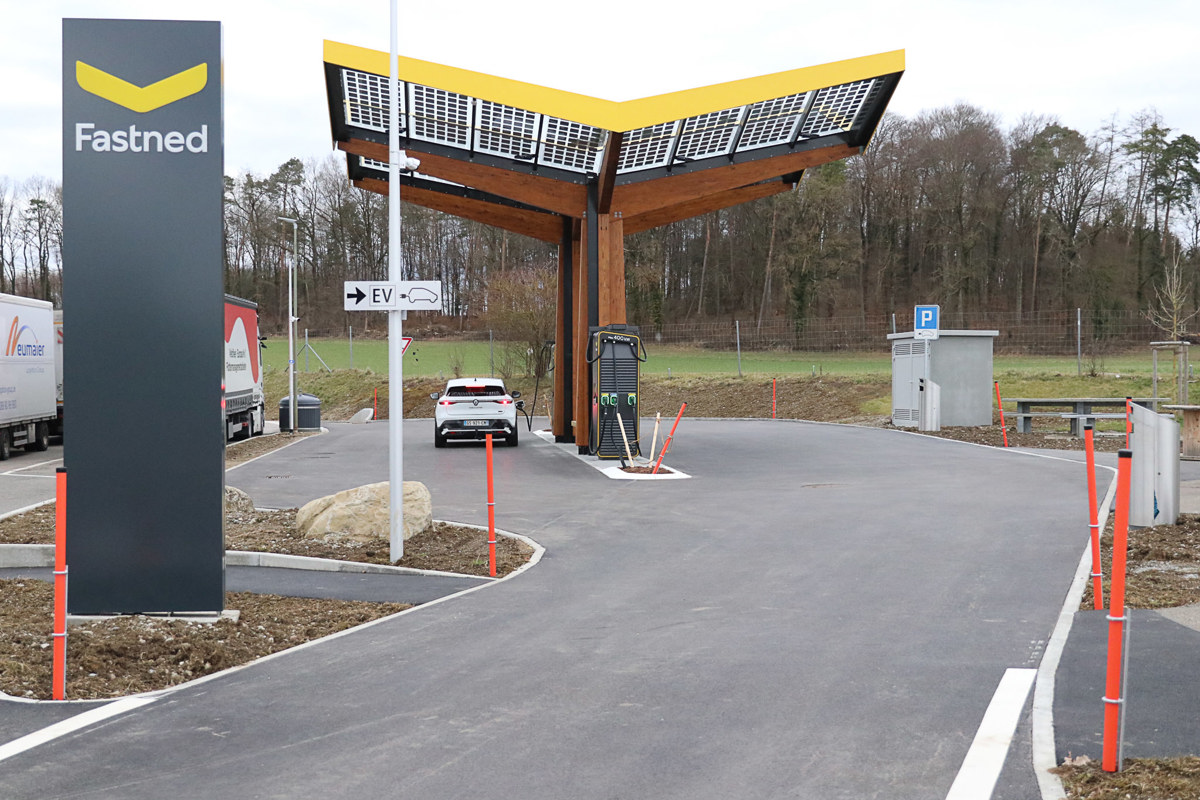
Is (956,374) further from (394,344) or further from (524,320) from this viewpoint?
(524,320)

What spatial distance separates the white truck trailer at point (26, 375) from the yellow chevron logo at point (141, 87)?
1885 centimetres

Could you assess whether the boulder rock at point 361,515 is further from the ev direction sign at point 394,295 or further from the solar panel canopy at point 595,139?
the solar panel canopy at point 595,139

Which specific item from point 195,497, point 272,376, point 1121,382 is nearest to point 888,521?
point 195,497

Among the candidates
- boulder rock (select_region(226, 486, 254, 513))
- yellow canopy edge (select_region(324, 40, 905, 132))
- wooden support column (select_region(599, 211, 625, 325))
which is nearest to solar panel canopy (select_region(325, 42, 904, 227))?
yellow canopy edge (select_region(324, 40, 905, 132))

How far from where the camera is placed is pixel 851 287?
68625 millimetres

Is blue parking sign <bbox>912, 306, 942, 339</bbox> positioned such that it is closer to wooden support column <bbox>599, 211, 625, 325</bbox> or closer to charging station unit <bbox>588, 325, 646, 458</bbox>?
wooden support column <bbox>599, 211, 625, 325</bbox>

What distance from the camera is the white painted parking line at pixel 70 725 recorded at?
17.5 feet

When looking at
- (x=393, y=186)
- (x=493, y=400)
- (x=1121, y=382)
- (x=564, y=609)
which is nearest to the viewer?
(x=564, y=609)

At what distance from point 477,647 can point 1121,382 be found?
1295 inches

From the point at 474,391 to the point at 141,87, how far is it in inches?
733

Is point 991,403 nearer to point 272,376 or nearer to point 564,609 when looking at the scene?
point 564,609

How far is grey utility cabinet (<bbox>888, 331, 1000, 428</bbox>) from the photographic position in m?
28.6

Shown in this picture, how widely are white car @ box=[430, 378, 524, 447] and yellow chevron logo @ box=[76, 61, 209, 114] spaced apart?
59.4ft

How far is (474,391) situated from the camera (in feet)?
86.4
